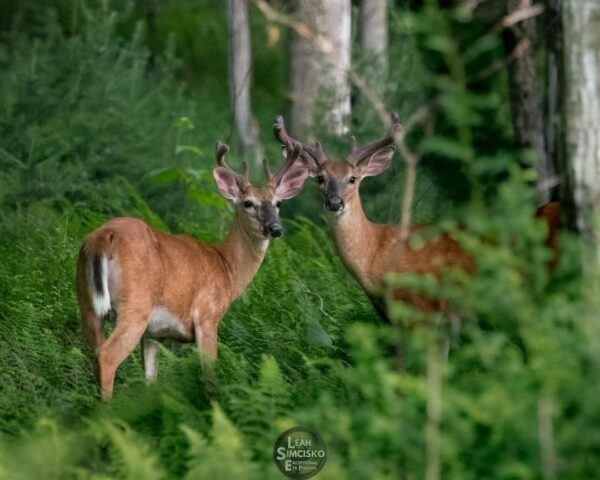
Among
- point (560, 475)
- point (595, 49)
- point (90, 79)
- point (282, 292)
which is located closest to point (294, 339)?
point (282, 292)

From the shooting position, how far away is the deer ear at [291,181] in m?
9.50

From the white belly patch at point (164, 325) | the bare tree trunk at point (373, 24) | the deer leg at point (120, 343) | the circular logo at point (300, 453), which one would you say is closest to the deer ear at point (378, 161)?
the white belly patch at point (164, 325)

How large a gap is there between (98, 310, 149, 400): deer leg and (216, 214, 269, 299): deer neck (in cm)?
104

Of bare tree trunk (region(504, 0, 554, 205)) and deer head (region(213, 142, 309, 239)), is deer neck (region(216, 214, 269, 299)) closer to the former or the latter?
deer head (region(213, 142, 309, 239))

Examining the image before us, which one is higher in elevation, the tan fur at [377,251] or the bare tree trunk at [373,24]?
the bare tree trunk at [373,24]

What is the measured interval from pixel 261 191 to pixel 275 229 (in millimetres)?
348

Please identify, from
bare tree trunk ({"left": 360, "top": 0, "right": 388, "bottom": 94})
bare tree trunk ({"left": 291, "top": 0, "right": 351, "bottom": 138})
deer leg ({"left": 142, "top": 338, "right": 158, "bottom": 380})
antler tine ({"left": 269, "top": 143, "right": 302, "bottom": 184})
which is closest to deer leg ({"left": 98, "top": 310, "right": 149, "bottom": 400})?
deer leg ({"left": 142, "top": 338, "right": 158, "bottom": 380})

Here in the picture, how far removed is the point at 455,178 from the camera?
11766 mm

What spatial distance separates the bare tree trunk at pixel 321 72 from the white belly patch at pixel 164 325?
4262 mm

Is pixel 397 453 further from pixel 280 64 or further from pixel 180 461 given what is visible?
pixel 280 64

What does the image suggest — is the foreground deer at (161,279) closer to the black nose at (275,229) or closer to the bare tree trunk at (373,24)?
the black nose at (275,229)

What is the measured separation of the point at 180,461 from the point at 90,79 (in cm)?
857

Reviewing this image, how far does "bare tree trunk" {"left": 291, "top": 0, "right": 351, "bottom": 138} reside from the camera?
12.9 meters

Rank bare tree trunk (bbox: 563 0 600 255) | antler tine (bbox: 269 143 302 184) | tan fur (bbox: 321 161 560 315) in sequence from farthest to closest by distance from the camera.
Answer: antler tine (bbox: 269 143 302 184) < tan fur (bbox: 321 161 560 315) < bare tree trunk (bbox: 563 0 600 255)
